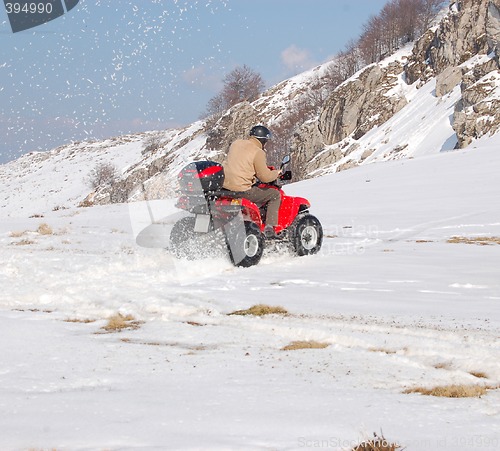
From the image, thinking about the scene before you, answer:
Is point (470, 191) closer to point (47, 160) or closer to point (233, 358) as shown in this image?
point (233, 358)

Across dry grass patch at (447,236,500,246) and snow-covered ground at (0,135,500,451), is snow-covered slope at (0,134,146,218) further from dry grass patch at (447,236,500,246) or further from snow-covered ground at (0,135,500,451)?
snow-covered ground at (0,135,500,451)

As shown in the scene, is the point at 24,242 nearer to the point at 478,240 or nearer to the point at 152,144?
the point at 478,240

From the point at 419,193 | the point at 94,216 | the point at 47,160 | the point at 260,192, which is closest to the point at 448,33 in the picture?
the point at 419,193

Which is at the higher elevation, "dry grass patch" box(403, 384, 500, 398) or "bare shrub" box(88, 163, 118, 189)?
"bare shrub" box(88, 163, 118, 189)

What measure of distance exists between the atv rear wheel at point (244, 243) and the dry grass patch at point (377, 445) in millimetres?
7397

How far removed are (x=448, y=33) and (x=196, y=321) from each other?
6376 centimetres

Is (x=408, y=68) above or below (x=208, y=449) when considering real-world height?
above

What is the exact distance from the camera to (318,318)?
247 inches

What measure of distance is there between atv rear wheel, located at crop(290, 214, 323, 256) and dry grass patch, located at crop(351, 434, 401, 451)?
28.3 feet

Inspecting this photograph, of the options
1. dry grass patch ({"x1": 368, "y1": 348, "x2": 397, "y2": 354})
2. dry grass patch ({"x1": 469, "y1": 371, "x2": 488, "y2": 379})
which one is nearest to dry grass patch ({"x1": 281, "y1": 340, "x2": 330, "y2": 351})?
dry grass patch ({"x1": 368, "y1": 348, "x2": 397, "y2": 354})

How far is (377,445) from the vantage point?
270cm

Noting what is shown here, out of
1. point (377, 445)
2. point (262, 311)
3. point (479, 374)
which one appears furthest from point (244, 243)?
point (377, 445)

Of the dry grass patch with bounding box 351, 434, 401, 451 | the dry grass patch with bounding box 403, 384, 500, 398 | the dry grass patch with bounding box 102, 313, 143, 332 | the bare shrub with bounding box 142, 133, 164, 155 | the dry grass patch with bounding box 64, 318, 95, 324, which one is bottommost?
the dry grass patch with bounding box 403, 384, 500, 398

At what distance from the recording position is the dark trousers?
10.8 meters
